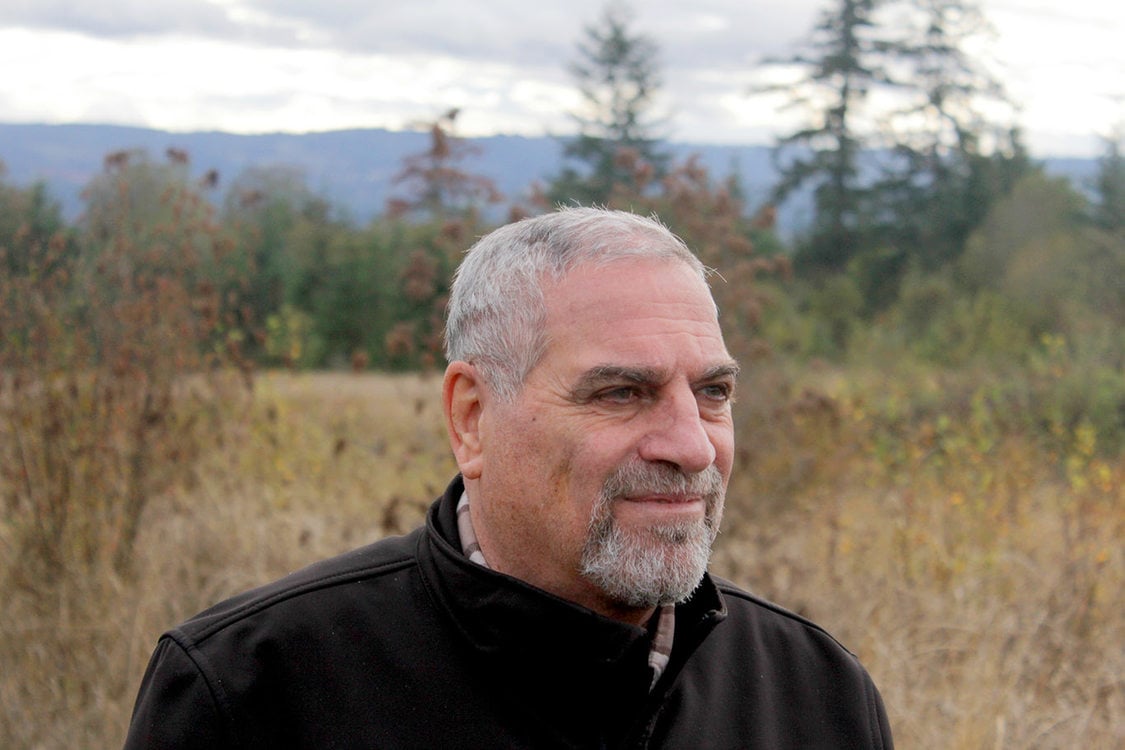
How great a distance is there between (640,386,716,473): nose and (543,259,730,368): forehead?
0.07 m

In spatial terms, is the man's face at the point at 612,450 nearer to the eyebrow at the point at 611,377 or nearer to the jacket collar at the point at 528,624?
the eyebrow at the point at 611,377

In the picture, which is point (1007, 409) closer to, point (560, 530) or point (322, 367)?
point (560, 530)

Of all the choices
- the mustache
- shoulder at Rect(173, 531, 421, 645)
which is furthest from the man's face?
shoulder at Rect(173, 531, 421, 645)

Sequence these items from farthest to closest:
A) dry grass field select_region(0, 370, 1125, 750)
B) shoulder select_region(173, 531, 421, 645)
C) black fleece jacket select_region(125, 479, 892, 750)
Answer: dry grass field select_region(0, 370, 1125, 750)
shoulder select_region(173, 531, 421, 645)
black fleece jacket select_region(125, 479, 892, 750)

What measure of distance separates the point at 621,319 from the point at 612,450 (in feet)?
0.73

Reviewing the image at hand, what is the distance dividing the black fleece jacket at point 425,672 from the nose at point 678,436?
10.3 inches

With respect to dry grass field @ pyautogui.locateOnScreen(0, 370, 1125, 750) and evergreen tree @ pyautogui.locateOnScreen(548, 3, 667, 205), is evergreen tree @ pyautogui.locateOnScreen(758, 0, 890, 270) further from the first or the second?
dry grass field @ pyautogui.locateOnScreen(0, 370, 1125, 750)

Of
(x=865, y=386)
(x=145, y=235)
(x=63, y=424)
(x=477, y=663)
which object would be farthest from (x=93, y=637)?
(x=865, y=386)

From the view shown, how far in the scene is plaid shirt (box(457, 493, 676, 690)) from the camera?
6.32 ft

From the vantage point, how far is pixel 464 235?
6637 millimetres

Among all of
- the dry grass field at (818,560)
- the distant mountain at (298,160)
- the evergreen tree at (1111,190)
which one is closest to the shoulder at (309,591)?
the dry grass field at (818,560)

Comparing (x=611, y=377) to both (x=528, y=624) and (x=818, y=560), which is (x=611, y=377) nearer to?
(x=528, y=624)

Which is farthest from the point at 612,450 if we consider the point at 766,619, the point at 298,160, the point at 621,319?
the point at 298,160

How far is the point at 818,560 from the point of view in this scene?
21.2ft
